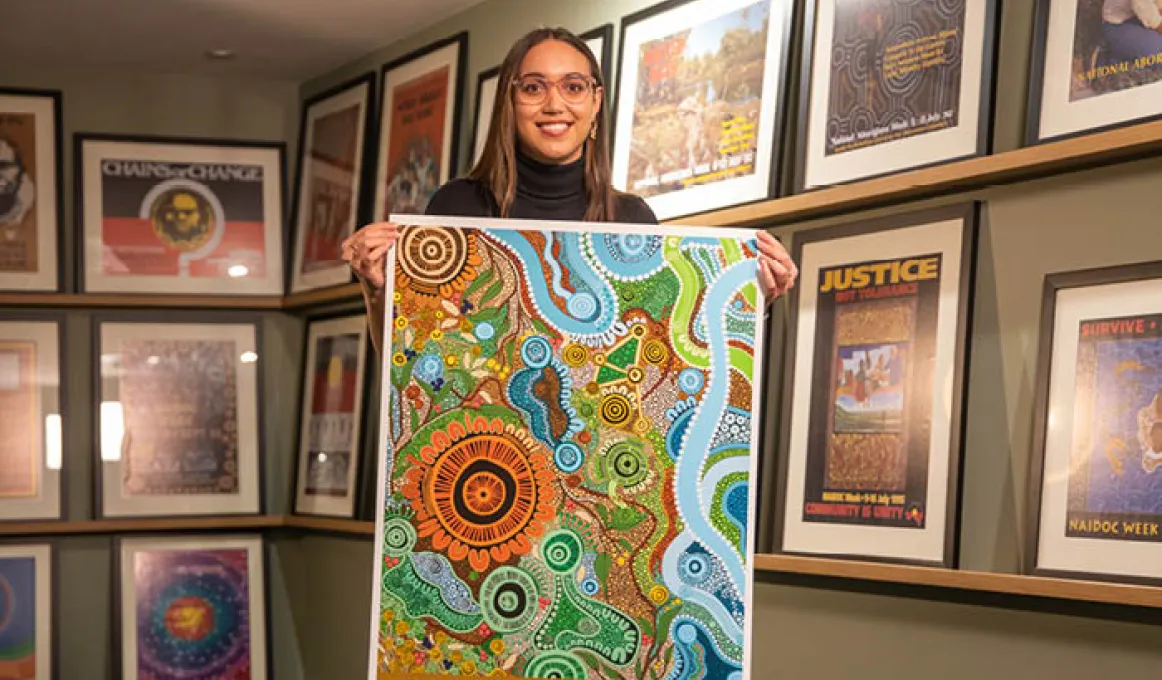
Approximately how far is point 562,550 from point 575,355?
28cm

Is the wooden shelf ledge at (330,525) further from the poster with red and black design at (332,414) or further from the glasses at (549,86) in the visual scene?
the glasses at (549,86)

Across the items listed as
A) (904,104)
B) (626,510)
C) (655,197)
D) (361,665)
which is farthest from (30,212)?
(626,510)

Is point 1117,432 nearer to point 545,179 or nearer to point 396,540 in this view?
point 545,179

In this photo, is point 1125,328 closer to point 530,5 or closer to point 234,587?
point 530,5

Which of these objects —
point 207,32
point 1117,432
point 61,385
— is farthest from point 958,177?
point 61,385

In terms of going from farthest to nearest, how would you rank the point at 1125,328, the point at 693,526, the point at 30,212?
the point at 30,212 → the point at 1125,328 → the point at 693,526

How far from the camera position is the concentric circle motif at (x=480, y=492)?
82.9 inches

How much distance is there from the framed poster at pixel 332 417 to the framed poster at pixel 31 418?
0.83 meters

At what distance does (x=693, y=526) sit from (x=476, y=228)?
0.53 m

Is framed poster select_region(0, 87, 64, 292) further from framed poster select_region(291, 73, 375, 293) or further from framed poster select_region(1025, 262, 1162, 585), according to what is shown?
framed poster select_region(1025, 262, 1162, 585)

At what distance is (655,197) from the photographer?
3762 millimetres

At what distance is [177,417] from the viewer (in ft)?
17.1

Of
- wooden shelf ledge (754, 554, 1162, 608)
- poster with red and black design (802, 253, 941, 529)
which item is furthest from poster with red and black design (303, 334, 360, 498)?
poster with red and black design (802, 253, 941, 529)

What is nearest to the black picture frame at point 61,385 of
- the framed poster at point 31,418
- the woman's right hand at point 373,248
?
the framed poster at point 31,418
